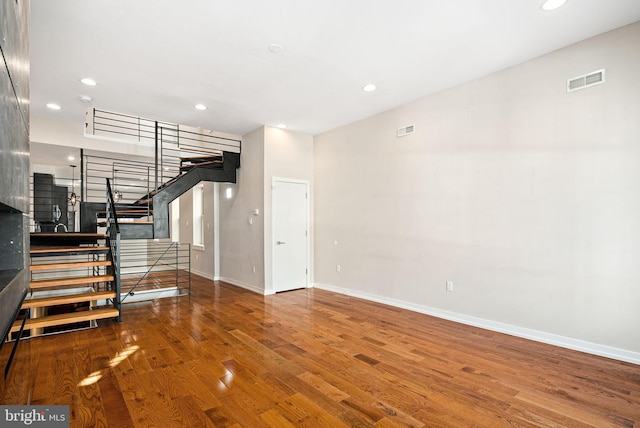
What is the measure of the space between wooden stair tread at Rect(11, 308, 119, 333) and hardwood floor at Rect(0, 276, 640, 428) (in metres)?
0.16

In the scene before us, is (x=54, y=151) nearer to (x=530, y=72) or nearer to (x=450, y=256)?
(x=450, y=256)

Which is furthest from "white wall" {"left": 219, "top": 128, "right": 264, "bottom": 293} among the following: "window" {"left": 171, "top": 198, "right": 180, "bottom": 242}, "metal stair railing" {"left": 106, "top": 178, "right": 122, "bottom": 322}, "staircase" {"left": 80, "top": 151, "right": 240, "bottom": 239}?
"window" {"left": 171, "top": 198, "right": 180, "bottom": 242}

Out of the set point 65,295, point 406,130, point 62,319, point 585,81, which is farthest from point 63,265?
point 585,81

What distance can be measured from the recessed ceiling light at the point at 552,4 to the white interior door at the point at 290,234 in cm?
446

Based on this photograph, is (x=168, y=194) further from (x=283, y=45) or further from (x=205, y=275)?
(x=283, y=45)

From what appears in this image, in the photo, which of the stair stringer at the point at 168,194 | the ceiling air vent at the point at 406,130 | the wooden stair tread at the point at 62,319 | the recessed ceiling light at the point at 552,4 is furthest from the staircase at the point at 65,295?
the recessed ceiling light at the point at 552,4

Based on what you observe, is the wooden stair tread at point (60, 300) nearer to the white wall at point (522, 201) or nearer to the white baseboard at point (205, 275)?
the white baseboard at point (205, 275)

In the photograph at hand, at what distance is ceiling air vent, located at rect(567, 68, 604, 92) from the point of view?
3163 millimetres

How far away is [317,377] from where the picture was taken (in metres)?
2.70

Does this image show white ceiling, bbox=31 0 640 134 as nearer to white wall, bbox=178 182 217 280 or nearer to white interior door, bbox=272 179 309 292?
white interior door, bbox=272 179 309 292

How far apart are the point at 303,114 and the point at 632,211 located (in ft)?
14.1

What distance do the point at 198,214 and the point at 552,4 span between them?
817 cm

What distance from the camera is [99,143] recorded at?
634 cm

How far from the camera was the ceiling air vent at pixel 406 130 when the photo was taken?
4809 millimetres
